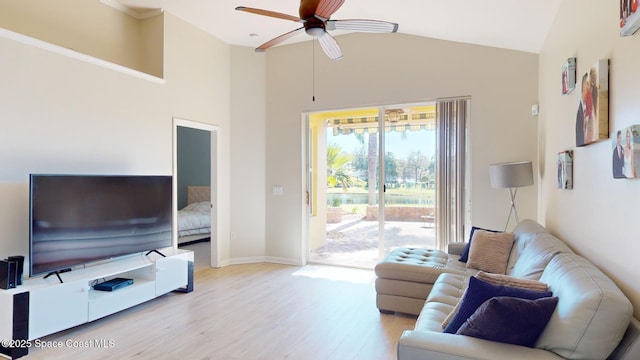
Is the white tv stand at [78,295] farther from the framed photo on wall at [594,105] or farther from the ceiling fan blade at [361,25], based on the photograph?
the framed photo on wall at [594,105]

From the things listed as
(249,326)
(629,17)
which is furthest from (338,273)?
(629,17)

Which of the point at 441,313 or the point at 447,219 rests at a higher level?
the point at 447,219

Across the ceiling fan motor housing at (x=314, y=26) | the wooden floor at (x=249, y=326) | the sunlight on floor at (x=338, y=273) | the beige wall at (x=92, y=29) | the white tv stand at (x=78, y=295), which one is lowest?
the wooden floor at (x=249, y=326)

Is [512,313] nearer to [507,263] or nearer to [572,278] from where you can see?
[572,278]

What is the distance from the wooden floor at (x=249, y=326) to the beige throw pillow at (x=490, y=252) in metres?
0.86

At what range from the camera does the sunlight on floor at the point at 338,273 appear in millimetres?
4730

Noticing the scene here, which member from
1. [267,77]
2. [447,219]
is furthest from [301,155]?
[447,219]

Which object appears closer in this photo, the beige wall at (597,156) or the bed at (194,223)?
the beige wall at (597,156)

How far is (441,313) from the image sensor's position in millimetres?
2342

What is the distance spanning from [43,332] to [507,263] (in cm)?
398

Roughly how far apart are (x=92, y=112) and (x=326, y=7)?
281 centimetres

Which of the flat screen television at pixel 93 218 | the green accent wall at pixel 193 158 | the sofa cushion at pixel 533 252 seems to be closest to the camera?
the sofa cushion at pixel 533 252

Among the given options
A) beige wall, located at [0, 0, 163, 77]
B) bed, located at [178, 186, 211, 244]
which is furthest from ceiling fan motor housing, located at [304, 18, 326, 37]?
bed, located at [178, 186, 211, 244]

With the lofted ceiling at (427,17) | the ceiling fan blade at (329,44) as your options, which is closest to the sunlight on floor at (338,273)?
the ceiling fan blade at (329,44)
